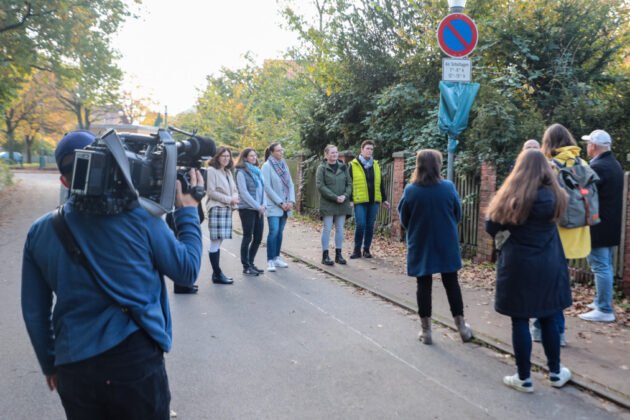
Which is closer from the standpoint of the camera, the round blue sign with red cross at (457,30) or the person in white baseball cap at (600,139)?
the person in white baseball cap at (600,139)

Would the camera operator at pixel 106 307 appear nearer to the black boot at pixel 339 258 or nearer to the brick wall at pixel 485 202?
the black boot at pixel 339 258

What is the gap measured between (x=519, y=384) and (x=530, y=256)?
1006mm

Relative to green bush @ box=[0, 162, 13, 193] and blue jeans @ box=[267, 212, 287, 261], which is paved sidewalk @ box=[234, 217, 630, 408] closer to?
blue jeans @ box=[267, 212, 287, 261]

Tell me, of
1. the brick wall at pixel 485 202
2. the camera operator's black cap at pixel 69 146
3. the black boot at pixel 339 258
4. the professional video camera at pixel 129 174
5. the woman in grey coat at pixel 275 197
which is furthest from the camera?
the black boot at pixel 339 258

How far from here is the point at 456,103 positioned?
710 cm

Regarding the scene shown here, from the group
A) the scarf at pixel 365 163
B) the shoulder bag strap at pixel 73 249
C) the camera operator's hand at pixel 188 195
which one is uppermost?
the scarf at pixel 365 163

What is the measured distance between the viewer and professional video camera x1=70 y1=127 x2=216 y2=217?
1864mm

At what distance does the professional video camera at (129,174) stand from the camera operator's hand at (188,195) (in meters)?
0.02

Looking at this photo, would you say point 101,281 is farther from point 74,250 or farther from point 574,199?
point 574,199

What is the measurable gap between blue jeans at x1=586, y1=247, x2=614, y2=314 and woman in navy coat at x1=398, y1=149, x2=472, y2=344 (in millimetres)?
1682

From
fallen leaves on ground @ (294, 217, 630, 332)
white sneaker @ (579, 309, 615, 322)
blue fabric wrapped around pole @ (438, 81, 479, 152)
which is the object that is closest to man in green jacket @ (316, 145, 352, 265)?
fallen leaves on ground @ (294, 217, 630, 332)

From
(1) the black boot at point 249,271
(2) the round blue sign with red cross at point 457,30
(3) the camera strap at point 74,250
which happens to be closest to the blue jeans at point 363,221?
(1) the black boot at point 249,271

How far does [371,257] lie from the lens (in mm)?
9812

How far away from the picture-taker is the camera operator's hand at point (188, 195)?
220 centimetres
